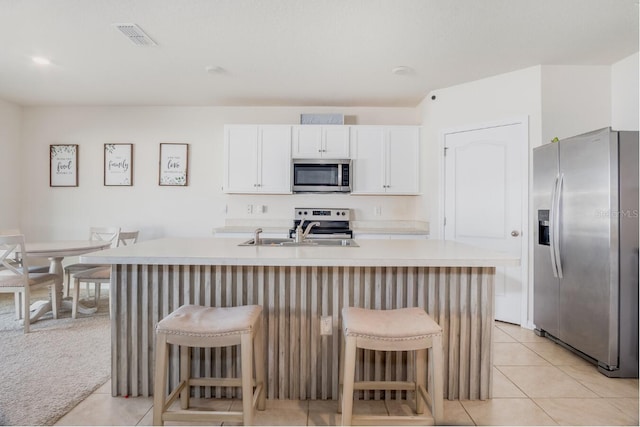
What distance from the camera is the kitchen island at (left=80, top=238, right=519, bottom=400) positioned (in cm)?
188

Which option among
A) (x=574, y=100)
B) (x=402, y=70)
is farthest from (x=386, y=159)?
(x=574, y=100)

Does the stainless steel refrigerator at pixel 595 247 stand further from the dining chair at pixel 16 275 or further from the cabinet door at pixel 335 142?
the dining chair at pixel 16 275

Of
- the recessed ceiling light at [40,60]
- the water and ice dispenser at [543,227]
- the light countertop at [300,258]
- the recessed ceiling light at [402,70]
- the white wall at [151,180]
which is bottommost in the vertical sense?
the light countertop at [300,258]

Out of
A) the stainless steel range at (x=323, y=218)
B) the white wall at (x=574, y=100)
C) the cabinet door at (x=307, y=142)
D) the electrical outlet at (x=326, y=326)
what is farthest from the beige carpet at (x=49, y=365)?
the white wall at (x=574, y=100)

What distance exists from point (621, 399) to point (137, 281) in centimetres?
284

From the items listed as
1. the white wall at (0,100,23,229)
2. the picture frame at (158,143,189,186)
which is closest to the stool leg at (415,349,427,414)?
the picture frame at (158,143,189,186)

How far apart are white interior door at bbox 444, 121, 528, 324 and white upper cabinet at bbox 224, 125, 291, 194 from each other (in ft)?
6.08

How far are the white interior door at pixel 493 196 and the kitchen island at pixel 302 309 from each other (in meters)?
1.63

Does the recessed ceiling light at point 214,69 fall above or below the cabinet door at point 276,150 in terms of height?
above

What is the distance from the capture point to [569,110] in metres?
3.10

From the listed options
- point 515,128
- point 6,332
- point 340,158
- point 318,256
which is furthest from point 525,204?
point 6,332

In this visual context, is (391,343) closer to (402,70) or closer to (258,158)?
(402,70)

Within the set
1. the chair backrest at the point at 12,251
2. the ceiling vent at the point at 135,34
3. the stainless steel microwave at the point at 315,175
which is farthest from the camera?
the stainless steel microwave at the point at 315,175

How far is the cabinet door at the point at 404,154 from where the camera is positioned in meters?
4.11
